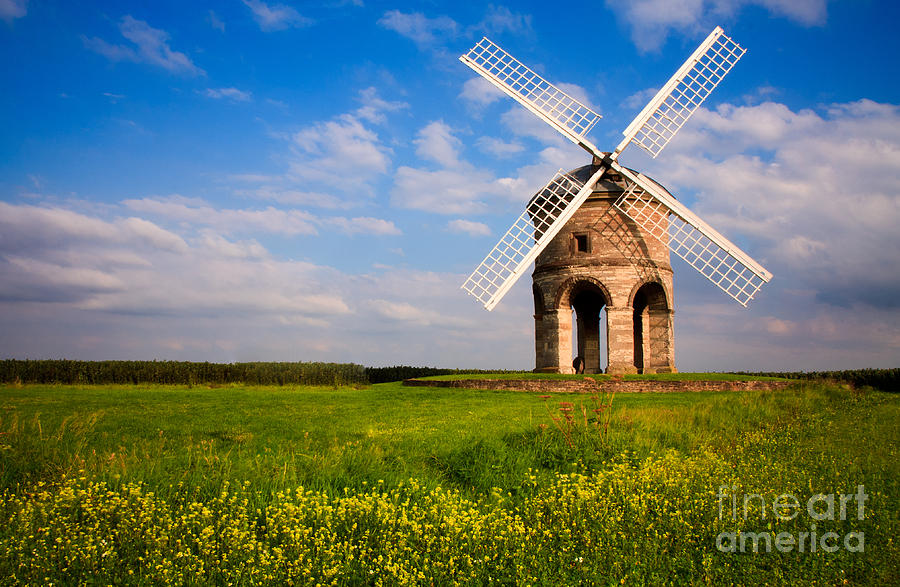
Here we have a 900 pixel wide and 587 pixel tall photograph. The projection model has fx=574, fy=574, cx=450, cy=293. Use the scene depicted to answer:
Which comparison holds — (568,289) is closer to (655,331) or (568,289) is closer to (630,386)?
(655,331)

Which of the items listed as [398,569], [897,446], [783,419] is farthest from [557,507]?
[783,419]

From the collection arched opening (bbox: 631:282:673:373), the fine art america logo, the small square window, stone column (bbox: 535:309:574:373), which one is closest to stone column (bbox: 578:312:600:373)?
arched opening (bbox: 631:282:673:373)

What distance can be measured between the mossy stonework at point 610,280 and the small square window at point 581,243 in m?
0.04

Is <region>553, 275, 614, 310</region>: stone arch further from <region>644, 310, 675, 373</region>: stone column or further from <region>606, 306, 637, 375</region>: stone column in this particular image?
<region>644, 310, 675, 373</region>: stone column

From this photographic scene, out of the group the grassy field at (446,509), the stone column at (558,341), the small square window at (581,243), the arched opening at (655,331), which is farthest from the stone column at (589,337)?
the grassy field at (446,509)

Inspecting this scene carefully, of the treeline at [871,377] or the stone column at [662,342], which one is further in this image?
the treeline at [871,377]

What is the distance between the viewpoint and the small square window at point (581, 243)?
25944 mm

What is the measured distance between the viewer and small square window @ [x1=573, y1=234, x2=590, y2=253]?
25.9 meters

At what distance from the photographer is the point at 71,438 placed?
862cm

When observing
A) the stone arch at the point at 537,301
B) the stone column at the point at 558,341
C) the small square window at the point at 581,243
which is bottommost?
the stone column at the point at 558,341

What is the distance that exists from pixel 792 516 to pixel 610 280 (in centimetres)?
2023

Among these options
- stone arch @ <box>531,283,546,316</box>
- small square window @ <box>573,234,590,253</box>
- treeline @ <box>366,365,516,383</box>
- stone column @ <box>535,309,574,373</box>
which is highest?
small square window @ <box>573,234,590,253</box>

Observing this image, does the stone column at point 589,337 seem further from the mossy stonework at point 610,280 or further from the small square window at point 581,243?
the small square window at point 581,243

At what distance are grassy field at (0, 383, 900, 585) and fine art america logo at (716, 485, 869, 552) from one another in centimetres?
3
